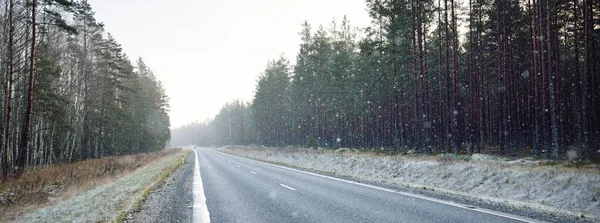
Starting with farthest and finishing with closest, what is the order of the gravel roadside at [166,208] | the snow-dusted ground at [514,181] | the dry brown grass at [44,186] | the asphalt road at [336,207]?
the dry brown grass at [44,186]
the snow-dusted ground at [514,181]
the gravel roadside at [166,208]
the asphalt road at [336,207]

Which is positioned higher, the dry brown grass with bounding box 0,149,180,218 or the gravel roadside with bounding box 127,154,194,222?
the gravel roadside with bounding box 127,154,194,222

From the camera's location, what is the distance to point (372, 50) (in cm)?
2986

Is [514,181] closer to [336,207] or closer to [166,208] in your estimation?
[336,207]

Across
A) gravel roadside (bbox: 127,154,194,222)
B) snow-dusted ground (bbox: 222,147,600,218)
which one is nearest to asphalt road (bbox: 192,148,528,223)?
gravel roadside (bbox: 127,154,194,222)

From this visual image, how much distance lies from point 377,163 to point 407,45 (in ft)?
40.2

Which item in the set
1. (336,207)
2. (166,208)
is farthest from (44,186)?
(336,207)

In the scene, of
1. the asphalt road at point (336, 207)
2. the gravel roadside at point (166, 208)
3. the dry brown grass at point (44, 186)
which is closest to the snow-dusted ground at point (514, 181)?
the asphalt road at point (336, 207)

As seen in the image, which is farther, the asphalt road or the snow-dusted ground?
the snow-dusted ground

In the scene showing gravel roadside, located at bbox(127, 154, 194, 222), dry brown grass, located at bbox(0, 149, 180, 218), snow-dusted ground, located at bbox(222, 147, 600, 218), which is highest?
snow-dusted ground, located at bbox(222, 147, 600, 218)

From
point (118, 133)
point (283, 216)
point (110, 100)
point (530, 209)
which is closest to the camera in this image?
point (283, 216)

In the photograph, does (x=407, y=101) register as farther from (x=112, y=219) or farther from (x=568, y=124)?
(x=112, y=219)

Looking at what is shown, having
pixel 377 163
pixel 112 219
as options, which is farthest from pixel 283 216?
pixel 377 163

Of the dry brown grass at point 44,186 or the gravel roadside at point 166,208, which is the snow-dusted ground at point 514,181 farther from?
the dry brown grass at point 44,186

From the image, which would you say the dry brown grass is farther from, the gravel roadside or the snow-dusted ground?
the snow-dusted ground
